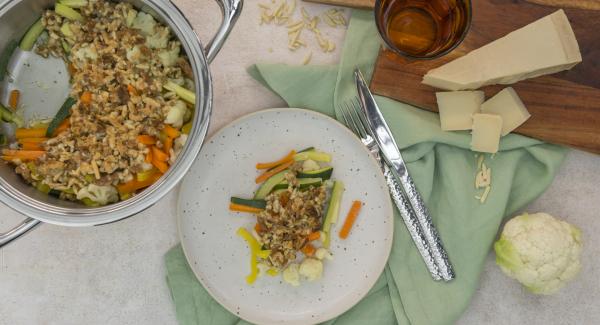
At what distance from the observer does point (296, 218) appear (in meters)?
1.34

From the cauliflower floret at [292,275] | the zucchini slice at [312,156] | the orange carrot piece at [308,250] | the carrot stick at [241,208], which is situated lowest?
the cauliflower floret at [292,275]

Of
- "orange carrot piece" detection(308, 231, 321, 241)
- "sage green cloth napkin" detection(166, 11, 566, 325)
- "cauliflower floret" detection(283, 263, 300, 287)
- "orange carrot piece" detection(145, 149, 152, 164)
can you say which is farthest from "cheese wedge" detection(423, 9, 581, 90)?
"orange carrot piece" detection(145, 149, 152, 164)

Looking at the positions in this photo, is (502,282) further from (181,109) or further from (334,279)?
(181,109)

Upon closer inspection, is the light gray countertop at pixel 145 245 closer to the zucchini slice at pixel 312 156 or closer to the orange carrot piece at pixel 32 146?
the zucchini slice at pixel 312 156

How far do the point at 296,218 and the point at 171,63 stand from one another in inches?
19.5

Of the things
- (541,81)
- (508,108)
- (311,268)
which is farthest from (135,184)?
(541,81)

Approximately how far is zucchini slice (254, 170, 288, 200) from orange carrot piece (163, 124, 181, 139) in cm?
27

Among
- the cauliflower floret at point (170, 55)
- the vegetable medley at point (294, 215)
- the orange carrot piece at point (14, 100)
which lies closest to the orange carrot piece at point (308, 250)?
the vegetable medley at point (294, 215)

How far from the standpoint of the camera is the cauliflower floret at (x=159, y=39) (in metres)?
1.23

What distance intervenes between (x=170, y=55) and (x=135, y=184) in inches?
12.5

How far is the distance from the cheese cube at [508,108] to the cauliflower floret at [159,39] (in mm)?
814

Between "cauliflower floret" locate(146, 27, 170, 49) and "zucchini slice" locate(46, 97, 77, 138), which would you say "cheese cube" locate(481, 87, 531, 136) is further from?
"zucchini slice" locate(46, 97, 77, 138)

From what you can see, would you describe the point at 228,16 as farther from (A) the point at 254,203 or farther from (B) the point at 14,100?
(B) the point at 14,100

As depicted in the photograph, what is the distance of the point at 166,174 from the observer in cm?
113
